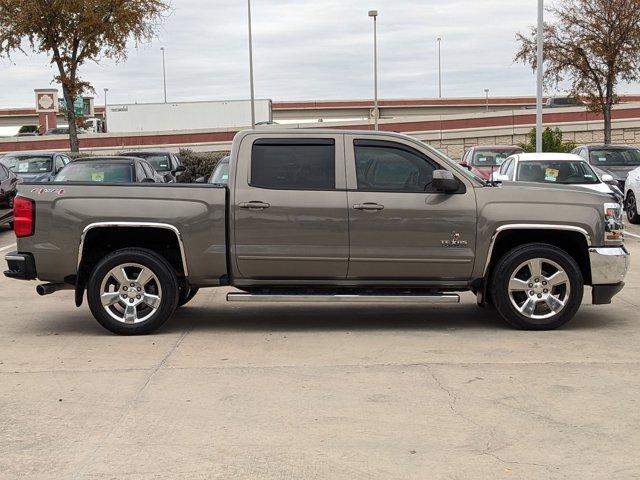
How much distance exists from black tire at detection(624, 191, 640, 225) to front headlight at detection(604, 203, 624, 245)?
10.9m

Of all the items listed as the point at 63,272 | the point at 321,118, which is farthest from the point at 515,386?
the point at 321,118

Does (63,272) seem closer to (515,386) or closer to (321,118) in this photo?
(515,386)

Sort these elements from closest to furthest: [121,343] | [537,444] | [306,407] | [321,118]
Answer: [537,444], [306,407], [121,343], [321,118]

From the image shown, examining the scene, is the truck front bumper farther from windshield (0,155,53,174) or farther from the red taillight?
windshield (0,155,53,174)

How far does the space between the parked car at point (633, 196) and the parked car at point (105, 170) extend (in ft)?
32.3

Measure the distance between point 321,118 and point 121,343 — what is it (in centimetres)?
7662

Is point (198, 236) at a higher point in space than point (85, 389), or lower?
higher

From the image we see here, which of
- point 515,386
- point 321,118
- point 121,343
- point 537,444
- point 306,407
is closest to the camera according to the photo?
Answer: point 537,444

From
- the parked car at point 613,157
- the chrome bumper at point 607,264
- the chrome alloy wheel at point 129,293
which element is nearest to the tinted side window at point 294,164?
the chrome alloy wheel at point 129,293

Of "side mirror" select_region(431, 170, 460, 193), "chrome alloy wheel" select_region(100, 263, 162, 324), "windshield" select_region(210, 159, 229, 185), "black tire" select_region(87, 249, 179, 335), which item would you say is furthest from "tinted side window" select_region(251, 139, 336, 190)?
"windshield" select_region(210, 159, 229, 185)

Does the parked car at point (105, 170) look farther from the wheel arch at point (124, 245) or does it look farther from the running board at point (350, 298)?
the running board at point (350, 298)

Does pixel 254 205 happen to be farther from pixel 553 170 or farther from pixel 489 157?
pixel 489 157

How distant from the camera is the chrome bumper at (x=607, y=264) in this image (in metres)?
8.16

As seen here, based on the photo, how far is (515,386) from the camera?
6.33 metres
